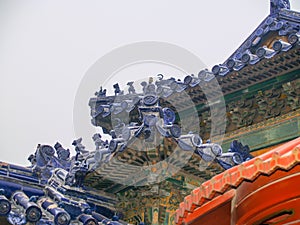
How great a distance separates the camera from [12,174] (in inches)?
297

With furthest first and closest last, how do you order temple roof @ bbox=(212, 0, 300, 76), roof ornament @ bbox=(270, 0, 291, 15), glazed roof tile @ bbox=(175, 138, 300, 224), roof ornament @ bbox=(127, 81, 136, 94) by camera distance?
roof ornament @ bbox=(127, 81, 136, 94) < roof ornament @ bbox=(270, 0, 291, 15) < temple roof @ bbox=(212, 0, 300, 76) < glazed roof tile @ bbox=(175, 138, 300, 224)

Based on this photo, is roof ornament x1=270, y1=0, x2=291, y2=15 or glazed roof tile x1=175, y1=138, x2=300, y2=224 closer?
glazed roof tile x1=175, y1=138, x2=300, y2=224

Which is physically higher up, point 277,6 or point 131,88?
point 277,6

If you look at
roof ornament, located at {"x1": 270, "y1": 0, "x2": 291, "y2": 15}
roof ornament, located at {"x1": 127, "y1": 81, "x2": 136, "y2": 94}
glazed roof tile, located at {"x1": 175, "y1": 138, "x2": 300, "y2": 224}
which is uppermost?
roof ornament, located at {"x1": 270, "y1": 0, "x2": 291, "y2": 15}

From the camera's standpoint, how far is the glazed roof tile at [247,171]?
3.37 meters

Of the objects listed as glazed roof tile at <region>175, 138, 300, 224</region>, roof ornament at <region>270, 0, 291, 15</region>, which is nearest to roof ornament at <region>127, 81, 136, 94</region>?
roof ornament at <region>270, 0, 291, 15</region>

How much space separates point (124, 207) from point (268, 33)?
17.9 ft

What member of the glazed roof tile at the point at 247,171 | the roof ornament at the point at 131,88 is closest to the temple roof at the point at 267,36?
the roof ornament at the point at 131,88

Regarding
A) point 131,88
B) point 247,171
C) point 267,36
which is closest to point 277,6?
point 267,36

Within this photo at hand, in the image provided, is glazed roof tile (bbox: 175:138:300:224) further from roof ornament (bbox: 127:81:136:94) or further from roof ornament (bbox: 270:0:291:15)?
roof ornament (bbox: 270:0:291:15)

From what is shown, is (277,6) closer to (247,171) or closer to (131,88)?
(131,88)

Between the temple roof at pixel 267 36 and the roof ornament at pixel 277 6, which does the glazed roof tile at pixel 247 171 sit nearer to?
the temple roof at pixel 267 36

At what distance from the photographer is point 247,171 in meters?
3.62

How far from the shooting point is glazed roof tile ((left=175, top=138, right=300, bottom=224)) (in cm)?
337
